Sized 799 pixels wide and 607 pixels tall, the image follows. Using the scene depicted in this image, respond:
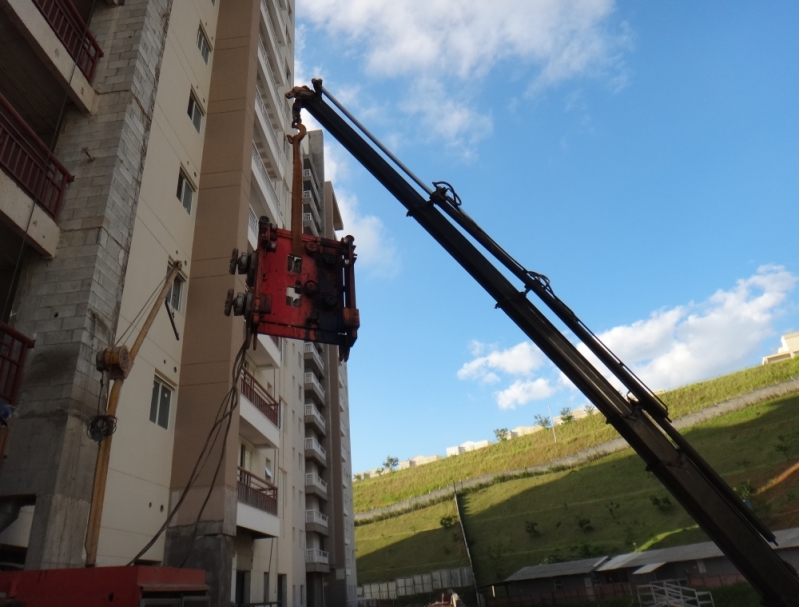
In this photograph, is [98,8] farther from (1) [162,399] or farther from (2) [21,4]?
(1) [162,399]

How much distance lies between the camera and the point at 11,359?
9164 mm

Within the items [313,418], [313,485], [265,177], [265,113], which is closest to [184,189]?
[265,177]

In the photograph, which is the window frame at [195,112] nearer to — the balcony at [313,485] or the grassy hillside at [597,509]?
the balcony at [313,485]

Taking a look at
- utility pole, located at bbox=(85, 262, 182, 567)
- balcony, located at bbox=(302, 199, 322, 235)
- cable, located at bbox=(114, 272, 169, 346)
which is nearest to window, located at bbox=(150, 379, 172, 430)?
cable, located at bbox=(114, 272, 169, 346)

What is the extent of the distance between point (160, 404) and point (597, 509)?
152ft

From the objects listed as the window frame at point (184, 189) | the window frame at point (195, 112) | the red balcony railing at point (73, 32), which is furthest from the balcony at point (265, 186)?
the red balcony railing at point (73, 32)

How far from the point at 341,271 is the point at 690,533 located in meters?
42.1

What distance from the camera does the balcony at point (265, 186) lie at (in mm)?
20975

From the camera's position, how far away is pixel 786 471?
138 feet

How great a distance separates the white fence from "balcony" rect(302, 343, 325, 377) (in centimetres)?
2176

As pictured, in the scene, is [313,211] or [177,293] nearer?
[177,293]

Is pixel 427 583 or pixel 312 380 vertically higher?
pixel 312 380

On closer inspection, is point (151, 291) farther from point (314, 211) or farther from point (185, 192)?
point (314, 211)

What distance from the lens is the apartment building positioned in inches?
363
